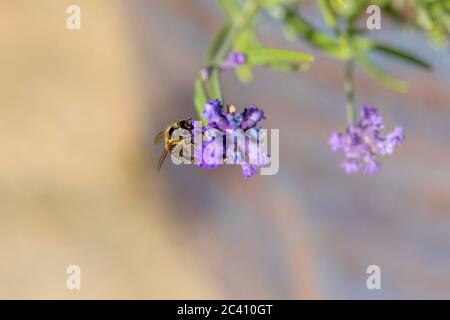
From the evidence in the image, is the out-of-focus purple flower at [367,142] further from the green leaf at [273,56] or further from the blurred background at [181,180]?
the blurred background at [181,180]

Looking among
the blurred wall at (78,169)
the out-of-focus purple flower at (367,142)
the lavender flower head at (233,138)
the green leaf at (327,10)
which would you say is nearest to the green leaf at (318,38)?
the green leaf at (327,10)

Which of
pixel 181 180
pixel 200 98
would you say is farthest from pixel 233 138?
pixel 181 180

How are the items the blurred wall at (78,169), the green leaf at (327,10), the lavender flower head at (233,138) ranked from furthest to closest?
1. the blurred wall at (78,169)
2. the green leaf at (327,10)
3. the lavender flower head at (233,138)

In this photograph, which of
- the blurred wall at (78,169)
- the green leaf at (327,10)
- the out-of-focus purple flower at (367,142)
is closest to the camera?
the out-of-focus purple flower at (367,142)

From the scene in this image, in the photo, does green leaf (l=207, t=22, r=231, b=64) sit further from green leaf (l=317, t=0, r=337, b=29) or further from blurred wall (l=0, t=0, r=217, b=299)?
blurred wall (l=0, t=0, r=217, b=299)

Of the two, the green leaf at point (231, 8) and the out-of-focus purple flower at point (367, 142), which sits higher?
the green leaf at point (231, 8)
